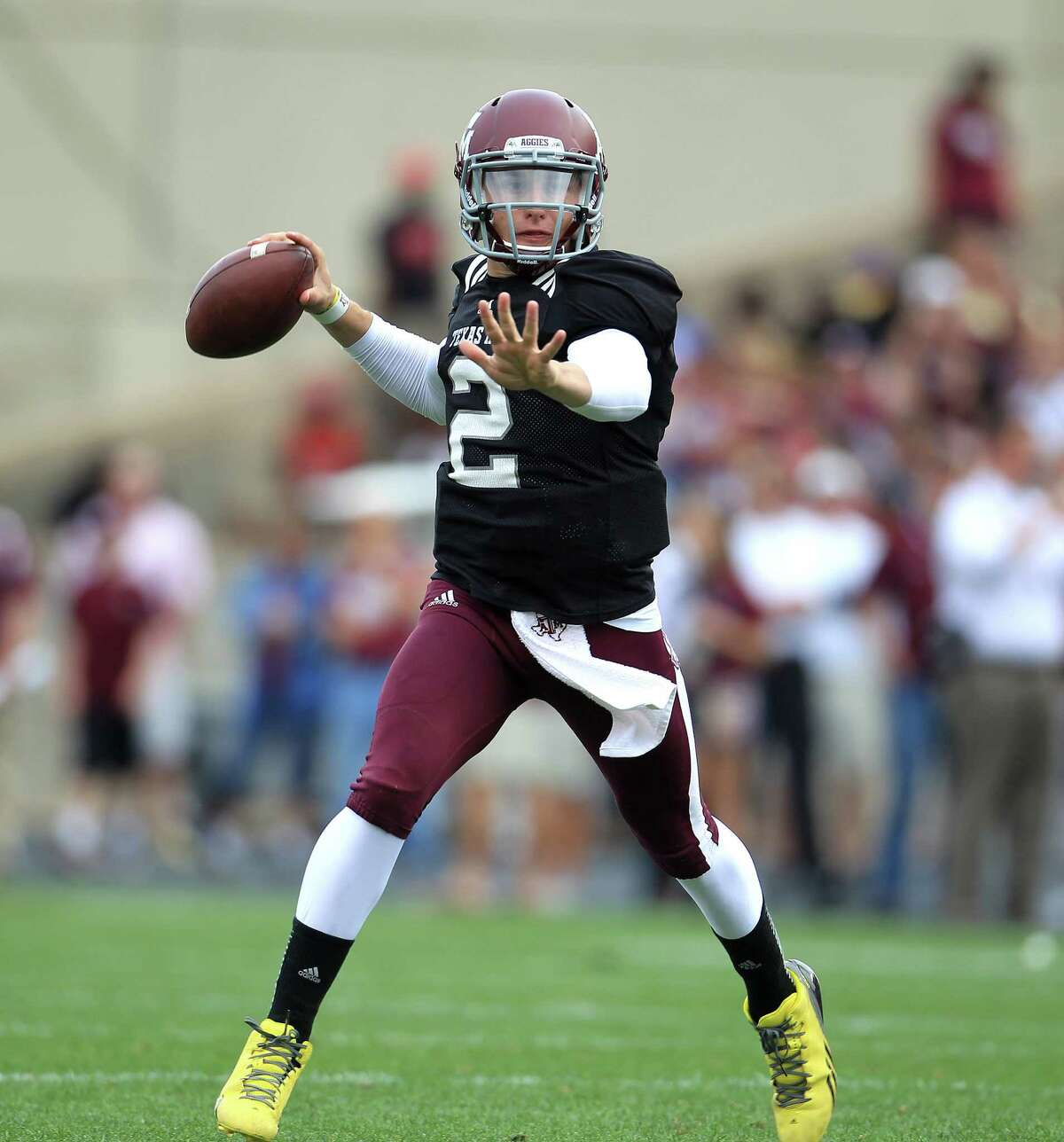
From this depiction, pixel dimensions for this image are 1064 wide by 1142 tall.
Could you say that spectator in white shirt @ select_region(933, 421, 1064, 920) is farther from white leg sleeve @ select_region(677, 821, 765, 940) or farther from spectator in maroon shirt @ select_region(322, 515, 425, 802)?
white leg sleeve @ select_region(677, 821, 765, 940)

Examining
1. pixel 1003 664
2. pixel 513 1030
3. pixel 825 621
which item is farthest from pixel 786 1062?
pixel 825 621

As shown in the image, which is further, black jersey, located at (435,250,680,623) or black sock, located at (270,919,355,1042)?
black jersey, located at (435,250,680,623)

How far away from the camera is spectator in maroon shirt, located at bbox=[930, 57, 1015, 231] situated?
13.5 meters

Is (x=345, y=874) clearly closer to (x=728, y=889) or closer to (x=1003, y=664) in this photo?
(x=728, y=889)

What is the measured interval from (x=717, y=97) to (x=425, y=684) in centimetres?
1466

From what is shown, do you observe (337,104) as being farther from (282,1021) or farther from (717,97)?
(282,1021)

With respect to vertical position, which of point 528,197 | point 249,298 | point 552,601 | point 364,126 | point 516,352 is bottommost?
point 552,601

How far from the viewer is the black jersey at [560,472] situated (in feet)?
13.8

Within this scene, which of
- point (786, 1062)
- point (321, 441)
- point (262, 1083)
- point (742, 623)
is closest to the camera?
point (262, 1083)

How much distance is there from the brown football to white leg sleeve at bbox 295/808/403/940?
1.03m

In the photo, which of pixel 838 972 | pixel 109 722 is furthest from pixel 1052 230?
Answer: pixel 838 972

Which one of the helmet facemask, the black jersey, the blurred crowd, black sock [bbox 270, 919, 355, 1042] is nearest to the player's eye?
the helmet facemask

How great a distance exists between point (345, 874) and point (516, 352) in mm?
1033

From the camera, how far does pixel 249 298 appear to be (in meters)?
4.43
